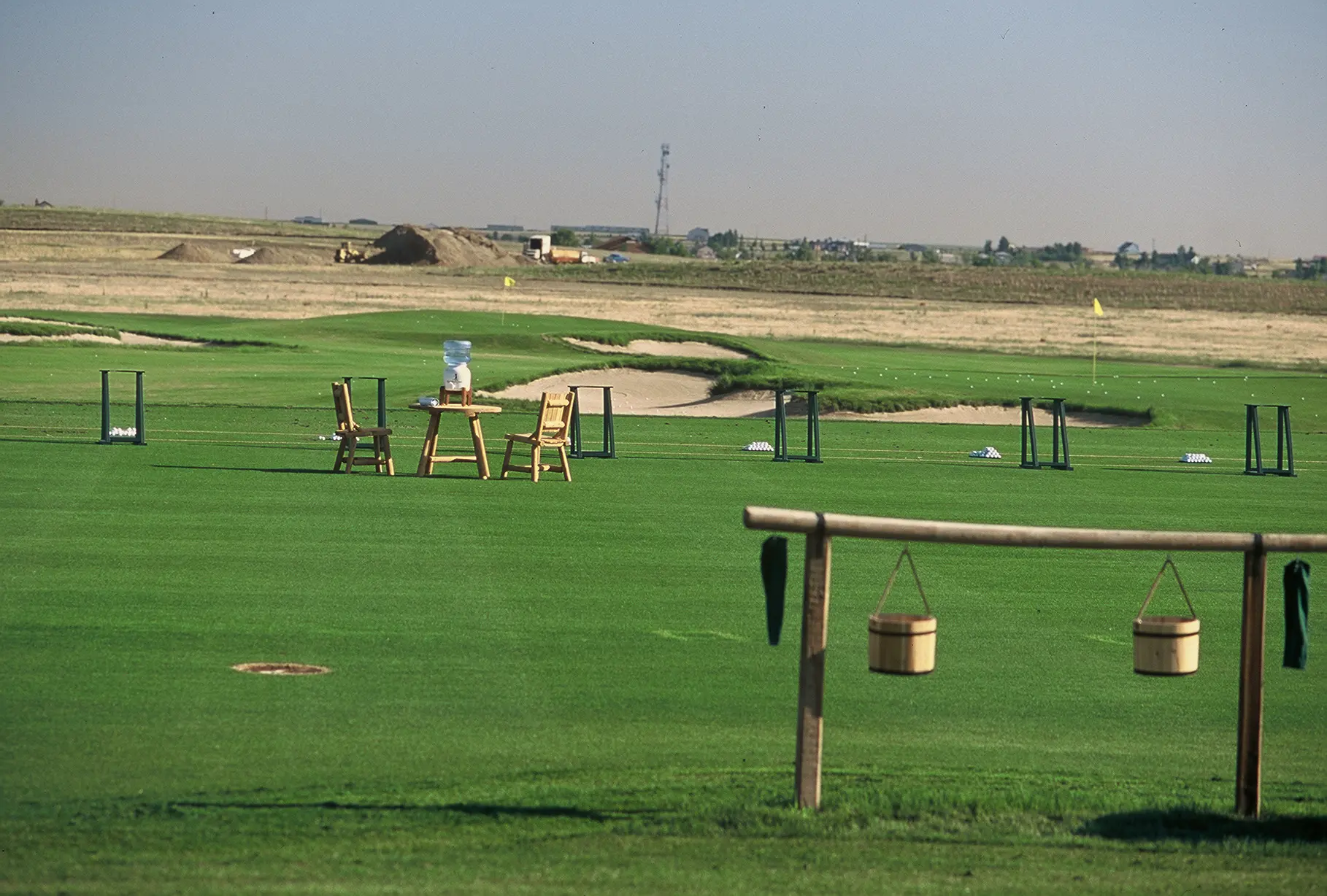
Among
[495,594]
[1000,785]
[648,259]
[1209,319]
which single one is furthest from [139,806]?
[648,259]

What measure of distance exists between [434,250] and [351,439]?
107510 millimetres

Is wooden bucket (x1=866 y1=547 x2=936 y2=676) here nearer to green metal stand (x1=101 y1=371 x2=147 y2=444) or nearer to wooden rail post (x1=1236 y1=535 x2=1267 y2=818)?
wooden rail post (x1=1236 y1=535 x2=1267 y2=818)

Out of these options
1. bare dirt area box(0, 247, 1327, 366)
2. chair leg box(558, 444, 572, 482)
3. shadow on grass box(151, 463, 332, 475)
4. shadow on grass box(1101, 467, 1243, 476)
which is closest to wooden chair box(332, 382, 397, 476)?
shadow on grass box(151, 463, 332, 475)

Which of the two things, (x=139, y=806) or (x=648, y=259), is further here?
(x=648, y=259)

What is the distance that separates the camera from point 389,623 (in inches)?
461

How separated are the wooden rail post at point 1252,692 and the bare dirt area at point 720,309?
160 feet

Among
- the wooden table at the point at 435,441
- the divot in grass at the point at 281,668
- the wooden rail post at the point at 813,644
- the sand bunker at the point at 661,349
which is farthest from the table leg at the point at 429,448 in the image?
the sand bunker at the point at 661,349

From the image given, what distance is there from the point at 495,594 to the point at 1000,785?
18.2 ft

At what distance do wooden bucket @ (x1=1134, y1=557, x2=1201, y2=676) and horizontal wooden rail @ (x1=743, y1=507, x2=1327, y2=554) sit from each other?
186 mm

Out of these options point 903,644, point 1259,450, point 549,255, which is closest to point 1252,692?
point 903,644

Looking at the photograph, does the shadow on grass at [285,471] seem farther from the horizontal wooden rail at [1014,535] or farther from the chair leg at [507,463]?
the horizontal wooden rail at [1014,535]

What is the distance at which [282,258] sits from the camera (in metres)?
123

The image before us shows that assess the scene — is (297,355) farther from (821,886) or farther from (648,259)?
(648,259)

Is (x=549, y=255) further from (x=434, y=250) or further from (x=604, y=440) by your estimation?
(x=604, y=440)
